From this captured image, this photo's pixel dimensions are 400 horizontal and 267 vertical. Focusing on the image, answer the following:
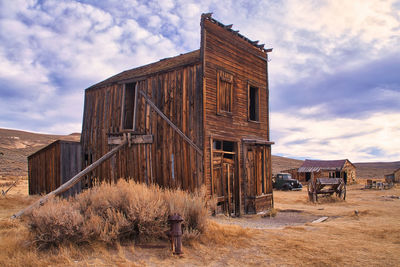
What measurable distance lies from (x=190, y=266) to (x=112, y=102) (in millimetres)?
10490

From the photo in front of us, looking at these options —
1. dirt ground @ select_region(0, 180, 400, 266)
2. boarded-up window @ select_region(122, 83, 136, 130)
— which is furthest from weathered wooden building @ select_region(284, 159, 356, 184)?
dirt ground @ select_region(0, 180, 400, 266)

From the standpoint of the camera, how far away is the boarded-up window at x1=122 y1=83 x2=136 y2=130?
542 inches

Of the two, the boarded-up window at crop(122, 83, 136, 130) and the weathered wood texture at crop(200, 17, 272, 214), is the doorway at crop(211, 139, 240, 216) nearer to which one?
the weathered wood texture at crop(200, 17, 272, 214)

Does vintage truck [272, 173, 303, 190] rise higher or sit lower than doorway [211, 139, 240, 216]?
lower

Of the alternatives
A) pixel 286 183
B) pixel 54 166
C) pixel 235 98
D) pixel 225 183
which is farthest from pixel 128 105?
pixel 286 183

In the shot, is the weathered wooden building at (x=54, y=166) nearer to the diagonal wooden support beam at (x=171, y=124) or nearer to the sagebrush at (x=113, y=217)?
the diagonal wooden support beam at (x=171, y=124)

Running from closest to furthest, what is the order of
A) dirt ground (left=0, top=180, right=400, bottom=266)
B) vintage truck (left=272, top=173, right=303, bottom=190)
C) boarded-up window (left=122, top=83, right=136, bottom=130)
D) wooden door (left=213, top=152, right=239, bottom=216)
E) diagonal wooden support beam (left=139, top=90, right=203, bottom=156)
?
dirt ground (left=0, top=180, right=400, bottom=266)
diagonal wooden support beam (left=139, top=90, right=203, bottom=156)
wooden door (left=213, top=152, right=239, bottom=216)
boarded-up window (left=122, top=83, right=136, bottom=130)
vintage truck (left=272, top=173, right=303, bottom=190)

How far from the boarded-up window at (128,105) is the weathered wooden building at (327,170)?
29.4 metres

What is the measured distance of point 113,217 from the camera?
6.22 m

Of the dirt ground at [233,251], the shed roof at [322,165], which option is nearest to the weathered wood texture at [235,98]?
the dirt ground at [233,251]

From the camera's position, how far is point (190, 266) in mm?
5168

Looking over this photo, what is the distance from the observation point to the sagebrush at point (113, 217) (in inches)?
223

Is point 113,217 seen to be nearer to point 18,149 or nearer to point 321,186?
point 321,186

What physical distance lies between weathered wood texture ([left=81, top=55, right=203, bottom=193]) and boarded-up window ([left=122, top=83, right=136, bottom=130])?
0.76 ft
